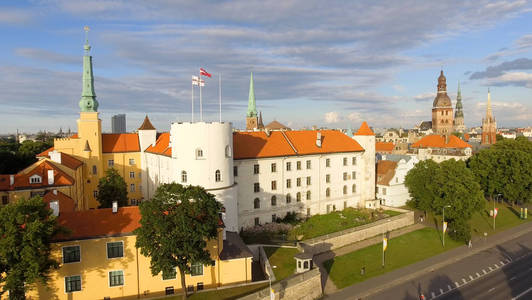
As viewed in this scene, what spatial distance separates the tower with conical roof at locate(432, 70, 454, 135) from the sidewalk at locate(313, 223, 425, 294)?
12630cm

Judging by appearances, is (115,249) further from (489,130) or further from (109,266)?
(489,130)

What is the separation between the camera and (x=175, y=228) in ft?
93.0

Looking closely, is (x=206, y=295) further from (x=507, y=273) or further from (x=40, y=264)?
(x=507, y=273)

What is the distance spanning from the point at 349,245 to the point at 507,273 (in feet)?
61.2

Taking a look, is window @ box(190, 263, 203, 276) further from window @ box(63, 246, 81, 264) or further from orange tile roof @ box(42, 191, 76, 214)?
orange tile roof @ box(42, 191, 76, 214)

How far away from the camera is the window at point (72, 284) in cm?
3023

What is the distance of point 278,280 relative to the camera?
118 feet

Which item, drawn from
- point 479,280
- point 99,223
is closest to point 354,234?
point 479,280

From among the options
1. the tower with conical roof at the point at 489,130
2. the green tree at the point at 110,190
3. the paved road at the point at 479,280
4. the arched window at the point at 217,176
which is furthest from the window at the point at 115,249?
the tower with conical roof at the point at 489,130

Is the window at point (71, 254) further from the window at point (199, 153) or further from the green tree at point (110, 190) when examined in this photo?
the green tree at point (110, 190)

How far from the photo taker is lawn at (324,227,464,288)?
40875 mm

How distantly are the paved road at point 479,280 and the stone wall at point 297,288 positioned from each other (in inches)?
228

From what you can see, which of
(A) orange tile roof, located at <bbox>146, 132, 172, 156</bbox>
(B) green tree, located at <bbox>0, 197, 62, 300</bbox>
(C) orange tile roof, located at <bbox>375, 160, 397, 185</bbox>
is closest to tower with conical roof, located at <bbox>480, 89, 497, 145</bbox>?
(C) orange tile roof, located at <bbox>375, 160, 397, 185</bbox>

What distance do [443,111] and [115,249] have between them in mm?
171075
